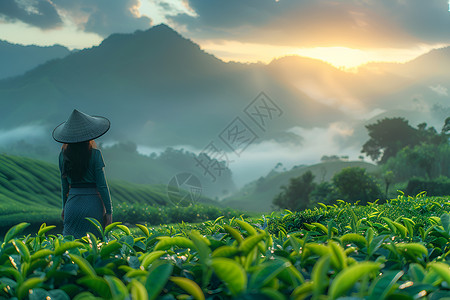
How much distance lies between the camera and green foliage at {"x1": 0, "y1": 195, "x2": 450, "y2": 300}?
1.08 m

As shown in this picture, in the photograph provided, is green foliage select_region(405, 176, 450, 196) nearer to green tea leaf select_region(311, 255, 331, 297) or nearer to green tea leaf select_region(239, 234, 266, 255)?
green tea leaf select_region(239, 234, 266, 255)

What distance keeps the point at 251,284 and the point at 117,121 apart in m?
203

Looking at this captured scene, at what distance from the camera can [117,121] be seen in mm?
195500

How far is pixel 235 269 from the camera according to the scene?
1.06 meters

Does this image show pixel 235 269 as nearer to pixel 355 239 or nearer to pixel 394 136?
pixel 355 239

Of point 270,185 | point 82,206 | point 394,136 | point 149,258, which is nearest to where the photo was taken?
point 149,258

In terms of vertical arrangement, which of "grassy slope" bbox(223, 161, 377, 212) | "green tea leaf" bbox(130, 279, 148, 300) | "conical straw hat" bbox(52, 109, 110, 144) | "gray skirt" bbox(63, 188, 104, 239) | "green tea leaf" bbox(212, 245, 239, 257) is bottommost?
"grassy slope" bbox(223, 161, 377, 212)

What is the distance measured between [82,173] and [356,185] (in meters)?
14.3

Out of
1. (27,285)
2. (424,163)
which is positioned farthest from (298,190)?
(27,285)

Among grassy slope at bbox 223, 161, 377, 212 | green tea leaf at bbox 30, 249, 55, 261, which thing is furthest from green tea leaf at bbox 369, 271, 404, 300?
grassy slope at bbox 223, 161, 377, 212

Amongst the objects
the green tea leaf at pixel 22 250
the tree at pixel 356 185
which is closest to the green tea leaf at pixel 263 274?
the green tea leaf at pixel 22 250

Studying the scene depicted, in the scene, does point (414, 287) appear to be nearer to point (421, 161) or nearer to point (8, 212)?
point (8, 212)

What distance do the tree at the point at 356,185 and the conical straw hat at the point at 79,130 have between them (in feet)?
45.7

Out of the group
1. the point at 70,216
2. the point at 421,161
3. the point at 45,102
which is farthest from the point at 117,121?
the point at 70,216
